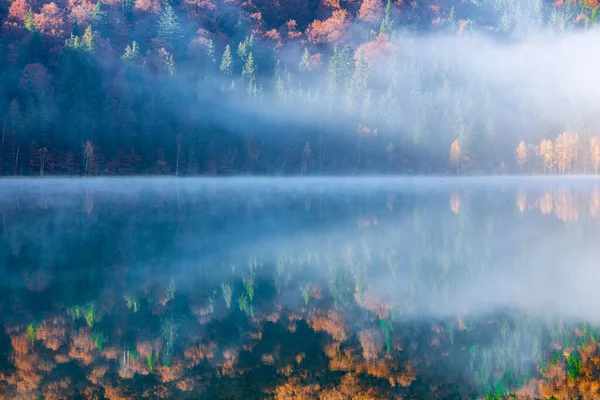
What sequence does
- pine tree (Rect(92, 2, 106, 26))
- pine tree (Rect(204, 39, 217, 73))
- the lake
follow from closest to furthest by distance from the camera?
the lake → pine tree (Rect(92, 2, 106, 26)) → pine tree (Rect(204, 39, 217, 73))

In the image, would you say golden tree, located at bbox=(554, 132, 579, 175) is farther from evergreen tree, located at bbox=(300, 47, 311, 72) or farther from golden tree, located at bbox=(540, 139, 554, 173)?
evergreen tree, located at bbox=(300, 47, 311, 72)

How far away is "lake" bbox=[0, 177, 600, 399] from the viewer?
8266 mm

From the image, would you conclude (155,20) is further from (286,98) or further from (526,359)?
(526,359)

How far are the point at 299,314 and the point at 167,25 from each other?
272ft

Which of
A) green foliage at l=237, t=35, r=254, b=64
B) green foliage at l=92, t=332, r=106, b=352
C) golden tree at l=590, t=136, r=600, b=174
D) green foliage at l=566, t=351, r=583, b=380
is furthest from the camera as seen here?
golden tree at l=590, t=136, r=600, b=174

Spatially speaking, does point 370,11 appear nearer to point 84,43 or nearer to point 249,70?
point 249,70

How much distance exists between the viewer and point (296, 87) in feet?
308

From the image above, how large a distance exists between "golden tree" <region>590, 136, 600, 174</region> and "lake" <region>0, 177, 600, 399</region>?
80.6 m

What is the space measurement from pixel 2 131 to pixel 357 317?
65191 millimetres

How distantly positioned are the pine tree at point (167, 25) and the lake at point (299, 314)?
71407 mm

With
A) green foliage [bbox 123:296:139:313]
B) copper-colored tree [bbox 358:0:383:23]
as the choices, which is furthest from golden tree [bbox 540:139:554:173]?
green foliage [bbox 123:296:139:313]

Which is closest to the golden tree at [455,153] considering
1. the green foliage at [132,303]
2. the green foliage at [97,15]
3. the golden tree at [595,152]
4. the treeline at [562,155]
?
the treeline at [562,155]

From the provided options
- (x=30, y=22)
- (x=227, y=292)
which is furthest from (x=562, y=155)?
(x=227, y=292)

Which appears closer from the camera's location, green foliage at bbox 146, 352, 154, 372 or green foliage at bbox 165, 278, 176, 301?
green foliage at bbox 146, 352, 154, 372
